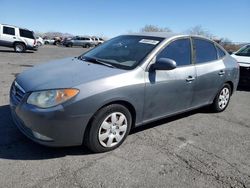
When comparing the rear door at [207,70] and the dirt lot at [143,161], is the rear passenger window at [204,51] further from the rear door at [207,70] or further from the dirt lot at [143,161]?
the dirt lot at [143,161]

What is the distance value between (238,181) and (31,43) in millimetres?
20289

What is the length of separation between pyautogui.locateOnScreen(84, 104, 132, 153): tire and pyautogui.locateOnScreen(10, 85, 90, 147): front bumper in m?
0.13

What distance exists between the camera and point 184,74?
178 inches

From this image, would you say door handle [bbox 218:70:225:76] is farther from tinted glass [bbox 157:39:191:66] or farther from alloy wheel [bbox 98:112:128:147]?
alloy wheel [bbox 98:112:128:147]

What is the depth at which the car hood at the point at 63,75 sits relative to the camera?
11.3ft

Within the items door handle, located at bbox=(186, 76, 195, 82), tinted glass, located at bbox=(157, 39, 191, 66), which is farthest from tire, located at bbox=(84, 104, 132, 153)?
door handle, located at bbox=(186, 76, 195, 82)

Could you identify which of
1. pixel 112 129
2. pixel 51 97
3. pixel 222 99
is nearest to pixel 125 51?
pixel 112 129

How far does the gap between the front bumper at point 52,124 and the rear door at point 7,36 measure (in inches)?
721

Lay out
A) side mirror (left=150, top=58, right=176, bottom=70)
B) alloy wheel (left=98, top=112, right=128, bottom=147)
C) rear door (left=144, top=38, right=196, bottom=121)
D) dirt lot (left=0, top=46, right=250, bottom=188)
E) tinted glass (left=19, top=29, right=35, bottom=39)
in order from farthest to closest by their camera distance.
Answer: tinted glass (left=19, top=29, right=35, bottom=39)
rear door (left=144, top=38, right=196, bottom=121)
side mirror (left=150, top=58, right=176, bottom=70)
alloy wheel (left=98, top=112, right=128, bottom=147)
dirt lot (left=0, top=46, right=250, bottom=188)

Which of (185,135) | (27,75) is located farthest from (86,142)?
(185,135)

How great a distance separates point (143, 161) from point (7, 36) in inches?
754

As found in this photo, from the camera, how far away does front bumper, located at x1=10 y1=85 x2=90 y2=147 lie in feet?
10.5

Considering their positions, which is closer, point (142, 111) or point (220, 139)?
point (142, 111)

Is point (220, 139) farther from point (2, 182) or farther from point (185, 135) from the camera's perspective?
point (2, 182)
